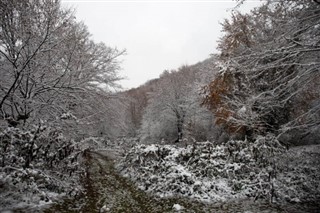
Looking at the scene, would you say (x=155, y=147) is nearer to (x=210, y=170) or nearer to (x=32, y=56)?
(x=210, y=170)

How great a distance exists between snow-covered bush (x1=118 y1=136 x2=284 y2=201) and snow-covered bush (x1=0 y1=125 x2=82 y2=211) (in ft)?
10.7

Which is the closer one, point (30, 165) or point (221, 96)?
point (30, 165)

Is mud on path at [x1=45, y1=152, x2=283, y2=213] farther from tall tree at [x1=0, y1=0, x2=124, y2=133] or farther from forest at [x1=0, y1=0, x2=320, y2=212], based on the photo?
tall tree at [x1=0, y1=0, x2=124, y2=133]

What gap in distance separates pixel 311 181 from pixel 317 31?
5155 millimetres

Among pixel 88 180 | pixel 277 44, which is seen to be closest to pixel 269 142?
pixel 277 44

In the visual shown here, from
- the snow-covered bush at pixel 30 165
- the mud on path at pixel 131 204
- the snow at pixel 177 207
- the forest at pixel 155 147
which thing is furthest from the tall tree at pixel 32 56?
the snow at pixel 177 207

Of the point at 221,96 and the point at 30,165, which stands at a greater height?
the point at 221,96

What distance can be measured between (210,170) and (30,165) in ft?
20.0

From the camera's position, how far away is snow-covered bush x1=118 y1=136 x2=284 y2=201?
28.4 ft

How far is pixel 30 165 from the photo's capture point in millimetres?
6789

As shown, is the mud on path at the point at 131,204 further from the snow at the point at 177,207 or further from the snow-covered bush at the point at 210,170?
the snow-covered bush at the point at 210,170

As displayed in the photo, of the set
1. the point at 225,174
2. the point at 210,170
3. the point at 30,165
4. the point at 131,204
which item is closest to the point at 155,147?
the point at 210,170

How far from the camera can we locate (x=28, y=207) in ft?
21.8

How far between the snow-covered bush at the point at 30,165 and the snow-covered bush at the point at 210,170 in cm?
327
